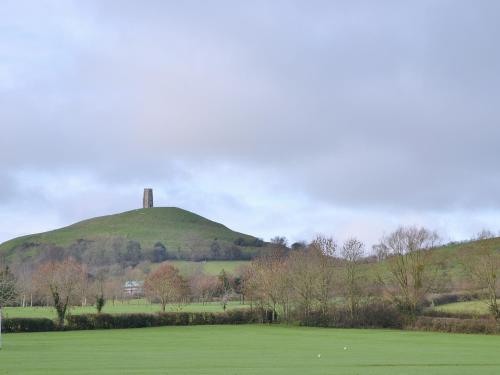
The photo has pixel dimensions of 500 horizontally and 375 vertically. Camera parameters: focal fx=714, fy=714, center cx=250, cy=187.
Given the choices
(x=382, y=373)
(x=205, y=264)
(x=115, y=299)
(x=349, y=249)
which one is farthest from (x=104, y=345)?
(x=205, y=264)

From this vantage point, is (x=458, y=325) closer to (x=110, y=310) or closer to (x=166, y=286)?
(x=166, y=286)

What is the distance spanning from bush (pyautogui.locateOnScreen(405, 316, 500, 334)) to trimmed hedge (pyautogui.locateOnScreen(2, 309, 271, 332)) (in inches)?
843

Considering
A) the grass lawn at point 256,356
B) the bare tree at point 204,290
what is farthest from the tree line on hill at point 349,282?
the bare tree at point 204,290

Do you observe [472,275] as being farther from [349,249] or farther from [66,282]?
[66,282]

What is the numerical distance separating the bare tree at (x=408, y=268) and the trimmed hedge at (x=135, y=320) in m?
15.8

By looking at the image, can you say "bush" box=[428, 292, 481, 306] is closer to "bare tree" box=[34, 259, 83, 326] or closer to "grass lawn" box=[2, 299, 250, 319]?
"grass lawn" box=[2, 299, 250, 319]

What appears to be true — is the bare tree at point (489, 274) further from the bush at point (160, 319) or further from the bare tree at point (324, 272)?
the bush at point (160, 319)

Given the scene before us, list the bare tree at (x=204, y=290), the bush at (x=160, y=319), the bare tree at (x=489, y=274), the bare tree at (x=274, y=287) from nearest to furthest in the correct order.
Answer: the bare tree at (x=489, y=274)
the bush at (x=160, y=319)
the bare tree at (x=274, y=287)
the bare tree at (x=204, y=290)

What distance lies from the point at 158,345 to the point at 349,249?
37880mm

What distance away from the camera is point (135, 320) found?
80375 mm

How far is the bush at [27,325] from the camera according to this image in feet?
230

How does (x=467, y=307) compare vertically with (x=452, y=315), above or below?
above

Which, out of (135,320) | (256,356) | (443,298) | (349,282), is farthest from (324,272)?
(256,356)

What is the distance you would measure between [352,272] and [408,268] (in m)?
6.35
